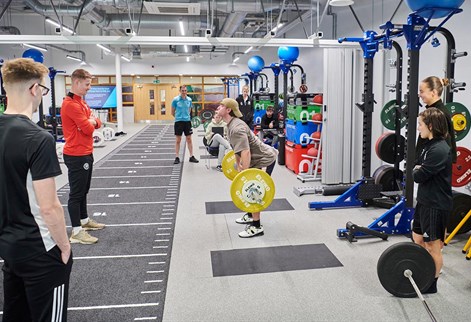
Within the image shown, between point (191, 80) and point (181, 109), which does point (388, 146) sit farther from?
point (191, 80)

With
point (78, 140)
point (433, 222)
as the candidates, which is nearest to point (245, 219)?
point (78, 140)

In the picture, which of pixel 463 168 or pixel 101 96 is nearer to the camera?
pixel 463 168

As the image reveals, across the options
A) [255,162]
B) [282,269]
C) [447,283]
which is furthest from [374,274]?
[255,162]

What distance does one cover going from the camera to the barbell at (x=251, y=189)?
3938 mm

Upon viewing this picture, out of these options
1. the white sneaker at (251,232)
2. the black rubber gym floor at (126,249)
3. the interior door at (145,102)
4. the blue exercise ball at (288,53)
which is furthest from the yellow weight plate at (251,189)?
the interior door at (145,102)

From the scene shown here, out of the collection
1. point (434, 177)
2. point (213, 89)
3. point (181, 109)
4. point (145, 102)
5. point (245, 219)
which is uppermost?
point (213, 89)

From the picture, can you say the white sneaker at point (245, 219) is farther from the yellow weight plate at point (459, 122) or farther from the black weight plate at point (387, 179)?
the yellow weight plate at point (459, 122)

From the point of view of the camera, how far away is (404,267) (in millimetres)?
2814

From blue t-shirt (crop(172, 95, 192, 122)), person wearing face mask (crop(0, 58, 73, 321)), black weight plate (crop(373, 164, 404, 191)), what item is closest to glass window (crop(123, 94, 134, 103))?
blue t-shirt (crop(172, 95, 192, 122))

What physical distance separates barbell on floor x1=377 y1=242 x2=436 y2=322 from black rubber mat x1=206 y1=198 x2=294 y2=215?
8.33 feet

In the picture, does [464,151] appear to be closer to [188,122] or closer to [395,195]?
[395,195]

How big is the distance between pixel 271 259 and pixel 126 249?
4.63 ft

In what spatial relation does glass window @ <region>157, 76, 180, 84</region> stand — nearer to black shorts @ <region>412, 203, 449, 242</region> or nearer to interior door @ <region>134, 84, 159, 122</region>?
interior door @ <region>134, 84, 159, 122</region>

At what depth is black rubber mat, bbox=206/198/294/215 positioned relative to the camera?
5266mm
